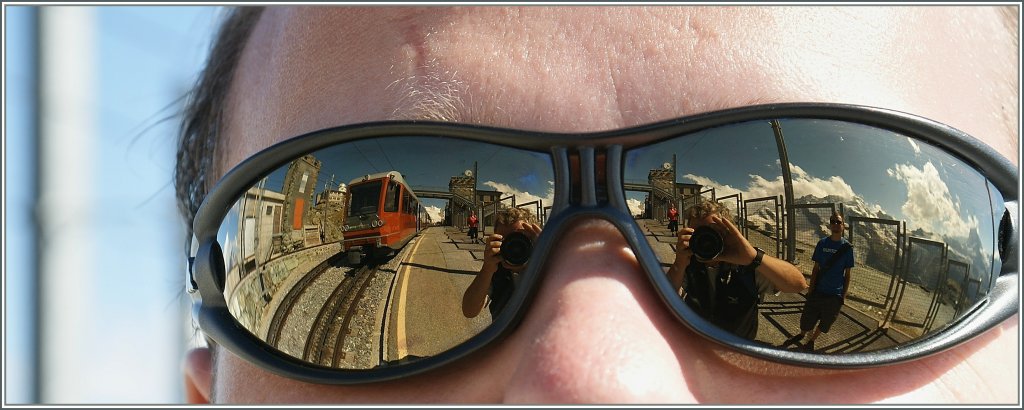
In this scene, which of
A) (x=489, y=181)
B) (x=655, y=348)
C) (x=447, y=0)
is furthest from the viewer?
(x=447, y=0)

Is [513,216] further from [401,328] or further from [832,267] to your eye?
[832,267]

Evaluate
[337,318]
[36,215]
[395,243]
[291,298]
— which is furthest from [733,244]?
[36,215]

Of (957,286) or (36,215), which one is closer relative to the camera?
(957,286)

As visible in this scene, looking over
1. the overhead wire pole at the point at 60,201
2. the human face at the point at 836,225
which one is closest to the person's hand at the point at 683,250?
the human face at the point at 836,225

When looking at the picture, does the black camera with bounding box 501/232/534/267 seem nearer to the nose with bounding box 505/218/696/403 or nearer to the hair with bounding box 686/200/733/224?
the nose with bounding box 505/218/696/403

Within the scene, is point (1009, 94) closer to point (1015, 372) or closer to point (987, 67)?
point (987, 67)

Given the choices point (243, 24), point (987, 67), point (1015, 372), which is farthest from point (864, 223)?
point (243, 24)

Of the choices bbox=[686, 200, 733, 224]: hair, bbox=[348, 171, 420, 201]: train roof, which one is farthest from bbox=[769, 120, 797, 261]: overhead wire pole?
bbox=[348, 171, 420, 201]: train roof
